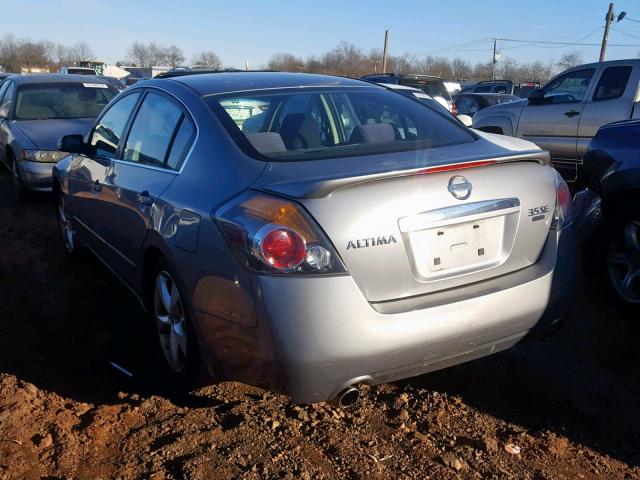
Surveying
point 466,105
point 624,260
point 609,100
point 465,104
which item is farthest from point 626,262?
point 465,104

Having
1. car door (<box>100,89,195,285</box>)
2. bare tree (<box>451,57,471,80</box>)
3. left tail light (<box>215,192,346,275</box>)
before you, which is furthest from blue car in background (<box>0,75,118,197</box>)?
bare tree (<box>451,57,471,80</box>)

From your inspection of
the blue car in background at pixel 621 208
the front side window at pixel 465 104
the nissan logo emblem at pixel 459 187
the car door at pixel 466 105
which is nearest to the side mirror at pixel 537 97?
the blue car in background at pixel 621 208

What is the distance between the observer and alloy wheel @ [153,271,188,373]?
3.15 m

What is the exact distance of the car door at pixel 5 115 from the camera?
8.85 meters

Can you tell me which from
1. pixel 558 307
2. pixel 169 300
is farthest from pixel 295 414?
pixel 558 307

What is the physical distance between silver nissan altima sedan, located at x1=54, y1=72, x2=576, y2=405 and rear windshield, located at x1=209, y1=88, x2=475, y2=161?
1 cm

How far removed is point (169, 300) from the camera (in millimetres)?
3238

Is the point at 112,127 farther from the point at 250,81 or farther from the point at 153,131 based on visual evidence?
the point at 250,81

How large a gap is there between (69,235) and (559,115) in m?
6.95

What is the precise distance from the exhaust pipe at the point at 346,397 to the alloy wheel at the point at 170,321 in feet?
2.91

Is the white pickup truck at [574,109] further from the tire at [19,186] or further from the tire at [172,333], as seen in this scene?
the tire at [19,186]

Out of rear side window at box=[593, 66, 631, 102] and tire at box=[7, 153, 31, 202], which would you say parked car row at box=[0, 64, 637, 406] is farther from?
rear side window at box=[593, 66, 631, 102]

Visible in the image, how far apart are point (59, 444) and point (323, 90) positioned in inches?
90.4

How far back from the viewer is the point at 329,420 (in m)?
3.01
